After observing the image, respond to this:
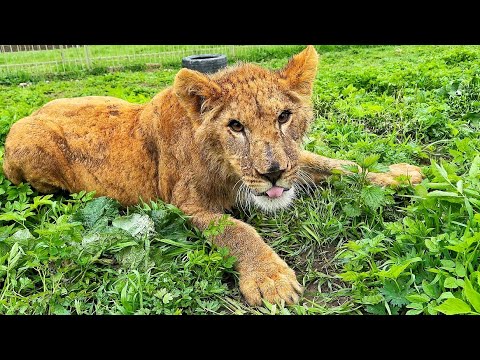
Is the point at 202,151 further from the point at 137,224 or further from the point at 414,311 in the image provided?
the point at 414,311

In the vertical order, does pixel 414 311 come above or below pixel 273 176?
below

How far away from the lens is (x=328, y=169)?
498cm

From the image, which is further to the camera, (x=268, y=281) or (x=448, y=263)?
(x=268, y=281)

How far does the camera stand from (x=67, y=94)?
38.1 ft

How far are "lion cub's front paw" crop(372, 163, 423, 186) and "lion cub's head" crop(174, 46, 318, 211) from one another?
0.97 meters

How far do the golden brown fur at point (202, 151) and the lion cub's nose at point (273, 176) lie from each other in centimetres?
1

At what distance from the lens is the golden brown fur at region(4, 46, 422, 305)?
386 cm

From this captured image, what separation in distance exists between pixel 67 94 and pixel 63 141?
6935mm

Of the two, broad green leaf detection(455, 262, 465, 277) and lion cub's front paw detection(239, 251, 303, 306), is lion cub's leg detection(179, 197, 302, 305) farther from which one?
broad green leaf detection(455, 262, 465, 277)

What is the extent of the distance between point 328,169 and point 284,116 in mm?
1116

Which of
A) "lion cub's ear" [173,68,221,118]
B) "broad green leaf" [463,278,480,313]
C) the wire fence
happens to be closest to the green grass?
"broad green leaf" [463,278,480,313]

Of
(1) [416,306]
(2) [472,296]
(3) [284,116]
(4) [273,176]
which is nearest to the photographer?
(2) [472,296]

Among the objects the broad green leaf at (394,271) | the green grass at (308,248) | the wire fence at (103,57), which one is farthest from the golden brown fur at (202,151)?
the wire fence at (103,57)

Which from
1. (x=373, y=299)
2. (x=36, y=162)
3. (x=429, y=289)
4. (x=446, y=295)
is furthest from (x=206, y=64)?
(x=446, y=295)
